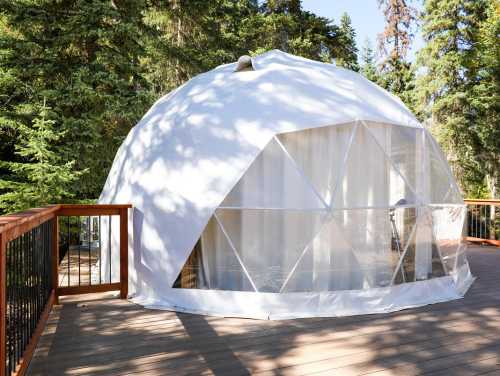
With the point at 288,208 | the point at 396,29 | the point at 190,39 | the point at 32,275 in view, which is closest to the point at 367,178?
the point at 288,208

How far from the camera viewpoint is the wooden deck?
10.4 ft

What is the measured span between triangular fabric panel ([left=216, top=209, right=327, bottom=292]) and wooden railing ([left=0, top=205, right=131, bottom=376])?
1.42 meters

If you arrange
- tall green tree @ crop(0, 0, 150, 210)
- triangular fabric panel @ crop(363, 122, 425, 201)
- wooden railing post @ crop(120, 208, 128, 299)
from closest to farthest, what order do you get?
triangular fabric panel @ crop(363, 122, 425, 201)
wooden railing post @ crop(120, 208, 128, 299)
tall green tree @ crop(0, 0, 150, 210)

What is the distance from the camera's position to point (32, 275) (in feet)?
12.1

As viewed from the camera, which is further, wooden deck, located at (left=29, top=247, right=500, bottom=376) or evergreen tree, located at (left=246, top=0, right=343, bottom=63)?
evergreen tree, located at (left=246, top=0, right=343, bottom=63)

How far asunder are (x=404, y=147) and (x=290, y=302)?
7.21 feet

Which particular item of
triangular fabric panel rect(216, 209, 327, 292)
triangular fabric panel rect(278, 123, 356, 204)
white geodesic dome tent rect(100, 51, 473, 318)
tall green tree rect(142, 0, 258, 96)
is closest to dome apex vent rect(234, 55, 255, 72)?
white geodesic dome tent rect(100, 51, 473, 318)

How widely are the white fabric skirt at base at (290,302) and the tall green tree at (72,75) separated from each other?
5.55 metres

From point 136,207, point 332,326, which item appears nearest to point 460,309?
point 332,326

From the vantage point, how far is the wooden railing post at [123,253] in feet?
17.1

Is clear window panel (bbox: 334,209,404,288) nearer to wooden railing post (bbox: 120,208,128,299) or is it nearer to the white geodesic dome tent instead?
the white geodesic dome tent

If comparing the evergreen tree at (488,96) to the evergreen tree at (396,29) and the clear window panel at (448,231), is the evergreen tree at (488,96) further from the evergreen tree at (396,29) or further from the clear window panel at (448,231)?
the clear window panel at (448,231)

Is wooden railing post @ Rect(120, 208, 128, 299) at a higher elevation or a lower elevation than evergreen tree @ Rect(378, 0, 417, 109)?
lower

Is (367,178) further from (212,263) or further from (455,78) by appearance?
(455,78)
